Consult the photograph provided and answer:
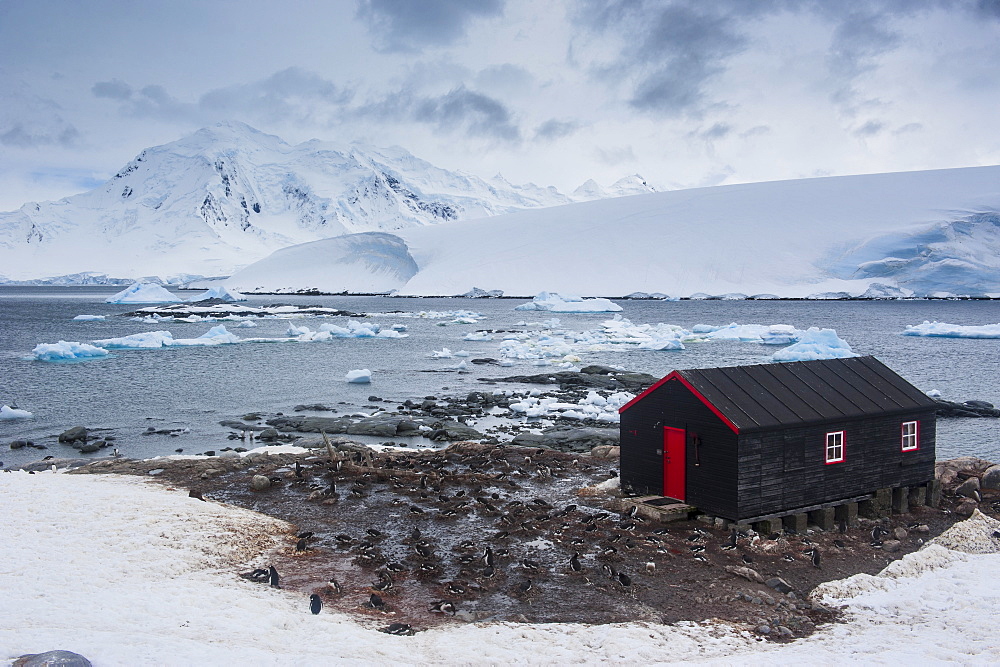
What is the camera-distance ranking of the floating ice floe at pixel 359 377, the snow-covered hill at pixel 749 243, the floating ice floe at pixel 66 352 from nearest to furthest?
the floating ice floe at pixel 359 377 → the floating ice floe at pixel 66 352 → the snow-covered hill at pixel 749 243

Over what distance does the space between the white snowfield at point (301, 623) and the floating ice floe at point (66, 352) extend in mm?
31358

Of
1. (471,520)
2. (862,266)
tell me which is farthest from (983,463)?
(862,266)

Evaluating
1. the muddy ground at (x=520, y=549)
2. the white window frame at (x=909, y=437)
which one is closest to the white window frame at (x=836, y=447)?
the muddy ground at (x=520, y=549)

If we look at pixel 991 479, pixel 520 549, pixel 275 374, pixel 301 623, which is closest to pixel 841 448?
pixel 991 479

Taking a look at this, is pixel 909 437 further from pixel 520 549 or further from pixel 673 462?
pixel 520 549

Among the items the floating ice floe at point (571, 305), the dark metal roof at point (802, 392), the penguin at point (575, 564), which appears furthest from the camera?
the floating ice floe at point (571, 305)

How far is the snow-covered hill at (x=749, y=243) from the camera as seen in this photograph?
229ft

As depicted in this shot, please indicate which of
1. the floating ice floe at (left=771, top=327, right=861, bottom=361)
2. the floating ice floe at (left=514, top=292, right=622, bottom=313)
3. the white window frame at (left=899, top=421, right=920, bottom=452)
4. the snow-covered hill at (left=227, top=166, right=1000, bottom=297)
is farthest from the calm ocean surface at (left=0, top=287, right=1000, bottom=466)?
the snow-covered hill at (left=227, top=166, right=1000, bottom=297)

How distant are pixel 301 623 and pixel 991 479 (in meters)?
12.7

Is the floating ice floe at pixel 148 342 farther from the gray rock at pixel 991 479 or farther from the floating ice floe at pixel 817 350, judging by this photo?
the gray rock at pixel 991 479

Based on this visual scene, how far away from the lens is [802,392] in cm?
1238

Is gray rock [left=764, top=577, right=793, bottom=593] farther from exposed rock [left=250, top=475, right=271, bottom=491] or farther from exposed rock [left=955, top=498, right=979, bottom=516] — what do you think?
exposed rock [left=250, top=475, right=271, bottom=491]

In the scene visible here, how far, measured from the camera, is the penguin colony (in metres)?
9.20

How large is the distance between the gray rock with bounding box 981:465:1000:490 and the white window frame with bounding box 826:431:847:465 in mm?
4010
